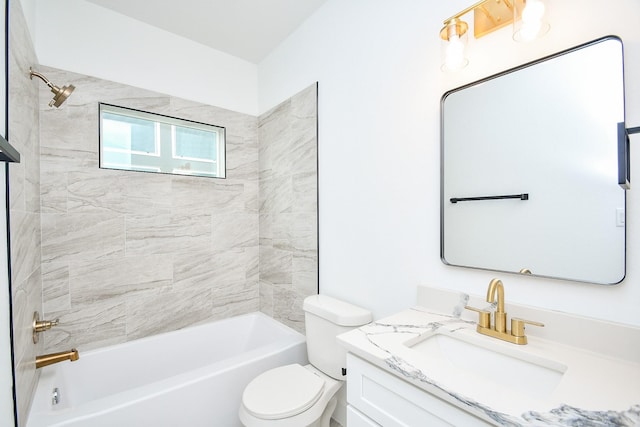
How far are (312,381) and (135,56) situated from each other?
243cm

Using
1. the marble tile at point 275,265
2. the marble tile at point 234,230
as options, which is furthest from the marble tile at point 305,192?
the marble tile at point 234,230

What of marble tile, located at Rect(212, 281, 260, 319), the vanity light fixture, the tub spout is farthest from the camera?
marble tile, located at Rect(212, 281, 260, 319)

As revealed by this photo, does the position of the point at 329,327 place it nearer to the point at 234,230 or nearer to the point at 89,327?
the point at 234,230

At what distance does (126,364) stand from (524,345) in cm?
226

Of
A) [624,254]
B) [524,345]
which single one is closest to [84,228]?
[524,345]

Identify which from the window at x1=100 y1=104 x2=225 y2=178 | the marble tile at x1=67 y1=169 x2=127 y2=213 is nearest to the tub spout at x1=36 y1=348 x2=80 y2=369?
the marble tile at x1=67 y1=169 x2=127 y2=213

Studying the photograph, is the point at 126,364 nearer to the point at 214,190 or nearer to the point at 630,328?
the point at 214,190

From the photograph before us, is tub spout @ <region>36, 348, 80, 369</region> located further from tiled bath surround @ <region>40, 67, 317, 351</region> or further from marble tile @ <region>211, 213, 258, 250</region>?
marble tile @ <region>211, 213, 258, 250</region>

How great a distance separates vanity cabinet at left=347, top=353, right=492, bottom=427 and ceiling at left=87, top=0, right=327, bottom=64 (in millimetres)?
2154

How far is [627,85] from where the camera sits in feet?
2.81

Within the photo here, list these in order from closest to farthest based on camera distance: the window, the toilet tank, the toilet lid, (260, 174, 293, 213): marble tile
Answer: the toilet lid < the toilet tank < the window < (260, 174, 293, 213): marble tile

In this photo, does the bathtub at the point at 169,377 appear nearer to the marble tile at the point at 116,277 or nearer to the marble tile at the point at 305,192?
the marble tile at the point at 116,277

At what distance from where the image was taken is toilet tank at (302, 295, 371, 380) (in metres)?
1.53

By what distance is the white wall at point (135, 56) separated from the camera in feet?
5.81
